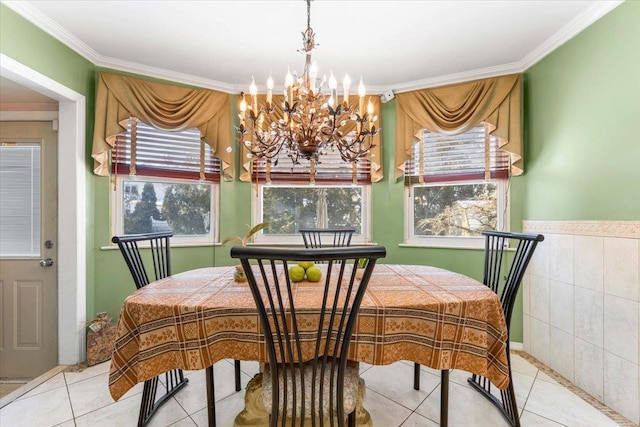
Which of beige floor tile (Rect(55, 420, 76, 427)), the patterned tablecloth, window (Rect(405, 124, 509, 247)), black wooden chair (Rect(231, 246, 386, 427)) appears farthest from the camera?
window (Rect(405, 124, 509, 247))

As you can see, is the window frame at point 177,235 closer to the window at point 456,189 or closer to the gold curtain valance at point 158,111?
the gold curtain valance at point 158,111

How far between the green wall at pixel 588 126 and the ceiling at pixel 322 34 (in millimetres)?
156

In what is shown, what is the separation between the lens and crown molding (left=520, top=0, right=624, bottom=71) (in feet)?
5.81

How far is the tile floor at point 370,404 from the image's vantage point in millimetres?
1623

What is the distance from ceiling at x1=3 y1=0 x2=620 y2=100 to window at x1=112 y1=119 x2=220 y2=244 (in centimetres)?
61

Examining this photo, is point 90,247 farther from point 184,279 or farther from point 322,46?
point 322,46

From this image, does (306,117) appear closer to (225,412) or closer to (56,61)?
(225,412)

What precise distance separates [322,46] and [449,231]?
203 centimetres

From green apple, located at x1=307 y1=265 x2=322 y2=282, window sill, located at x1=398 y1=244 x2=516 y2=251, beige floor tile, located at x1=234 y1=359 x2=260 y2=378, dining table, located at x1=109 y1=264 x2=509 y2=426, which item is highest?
window sill, located at x1=398 y1=244 x2=516 y2=251

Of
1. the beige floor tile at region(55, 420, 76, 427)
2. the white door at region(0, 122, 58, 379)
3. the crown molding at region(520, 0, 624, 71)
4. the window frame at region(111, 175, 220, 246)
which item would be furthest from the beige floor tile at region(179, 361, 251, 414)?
the crown molding at region(520, 0, 624, 71)

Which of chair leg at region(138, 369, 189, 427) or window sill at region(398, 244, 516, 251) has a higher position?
window sill at region(398, 244, 516, 251)

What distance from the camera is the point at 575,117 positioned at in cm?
202

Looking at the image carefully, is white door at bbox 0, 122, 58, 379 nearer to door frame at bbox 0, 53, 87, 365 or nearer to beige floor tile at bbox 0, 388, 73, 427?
door frame at bbox 0, 53, 87, 365

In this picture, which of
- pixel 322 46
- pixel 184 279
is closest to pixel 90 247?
pixel 184 279
